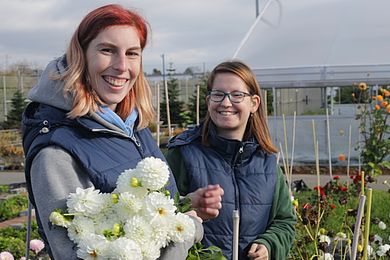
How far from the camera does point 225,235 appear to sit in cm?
194

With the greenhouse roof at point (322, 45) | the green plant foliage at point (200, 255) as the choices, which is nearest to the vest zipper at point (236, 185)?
the green plant foliage at point (200, 255)

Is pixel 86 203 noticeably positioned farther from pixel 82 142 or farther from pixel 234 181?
pixel 234 181

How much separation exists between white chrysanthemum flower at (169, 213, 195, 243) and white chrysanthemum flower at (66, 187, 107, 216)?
0.16m

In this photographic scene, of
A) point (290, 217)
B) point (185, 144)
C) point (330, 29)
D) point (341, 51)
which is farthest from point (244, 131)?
point (330, 29)

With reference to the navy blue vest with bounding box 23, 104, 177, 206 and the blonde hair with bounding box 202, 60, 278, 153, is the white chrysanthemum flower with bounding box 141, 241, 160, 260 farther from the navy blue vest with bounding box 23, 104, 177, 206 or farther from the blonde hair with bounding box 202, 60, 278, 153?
the blonde hair with bounding box 202, 60, 278, 153

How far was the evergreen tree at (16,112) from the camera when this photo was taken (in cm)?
1817

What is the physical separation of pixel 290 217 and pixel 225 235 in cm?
28

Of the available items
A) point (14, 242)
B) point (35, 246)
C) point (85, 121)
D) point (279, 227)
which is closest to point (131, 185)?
point (85, 121)

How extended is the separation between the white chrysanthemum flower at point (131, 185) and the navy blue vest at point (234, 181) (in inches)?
31.8

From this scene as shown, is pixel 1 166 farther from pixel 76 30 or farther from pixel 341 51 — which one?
pixel 76 30

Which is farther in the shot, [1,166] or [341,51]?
[1,166]

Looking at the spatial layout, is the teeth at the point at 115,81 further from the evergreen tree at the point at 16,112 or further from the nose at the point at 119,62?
the evergreen tree at the point at 16,112

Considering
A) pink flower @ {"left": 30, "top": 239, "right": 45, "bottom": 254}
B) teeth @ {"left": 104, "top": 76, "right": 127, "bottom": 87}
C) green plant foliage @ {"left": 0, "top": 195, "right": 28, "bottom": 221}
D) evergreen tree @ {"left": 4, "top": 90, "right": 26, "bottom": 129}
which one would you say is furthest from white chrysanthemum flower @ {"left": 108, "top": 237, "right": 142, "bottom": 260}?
evergreen tree @ {"left": 4, "top": 90, "right": 26, "bottom": 129}

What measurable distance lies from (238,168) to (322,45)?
779 cm
